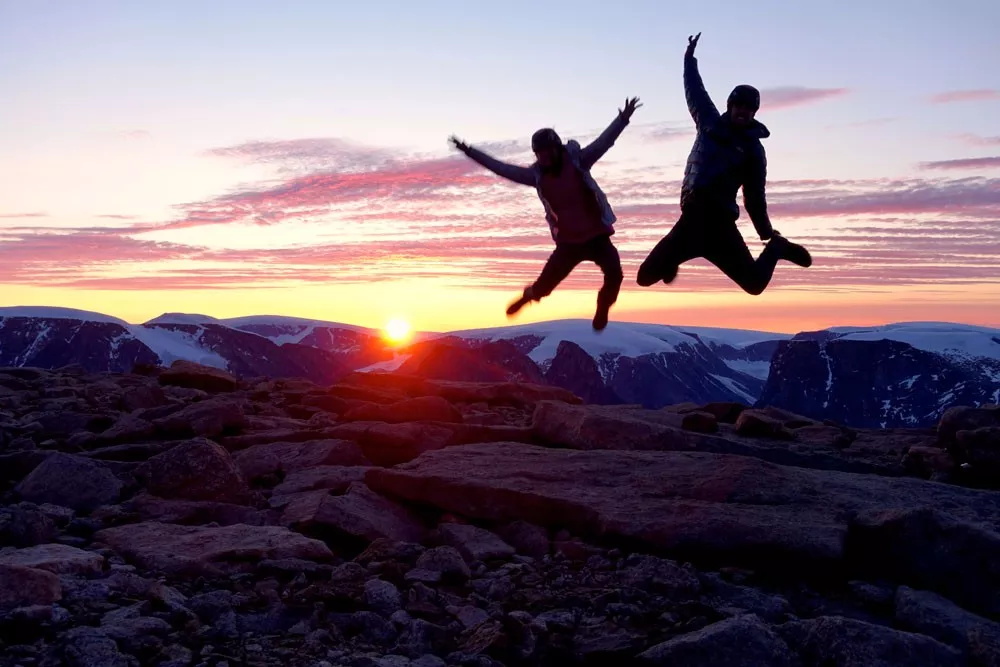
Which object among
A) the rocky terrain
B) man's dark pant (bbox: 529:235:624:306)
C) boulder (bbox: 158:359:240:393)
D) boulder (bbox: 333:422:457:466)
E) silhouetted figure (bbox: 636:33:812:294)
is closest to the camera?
the rocky terrain

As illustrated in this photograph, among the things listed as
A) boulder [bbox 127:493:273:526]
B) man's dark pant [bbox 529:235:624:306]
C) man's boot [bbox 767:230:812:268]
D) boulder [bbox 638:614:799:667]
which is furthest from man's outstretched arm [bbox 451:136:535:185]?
boulder [bbox 638:614:799:667]

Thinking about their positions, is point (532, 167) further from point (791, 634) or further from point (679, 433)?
point (791, 634)

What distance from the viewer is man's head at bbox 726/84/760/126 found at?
32.0 ft

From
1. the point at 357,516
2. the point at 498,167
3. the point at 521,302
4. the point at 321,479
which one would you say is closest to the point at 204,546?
the point at 357,516

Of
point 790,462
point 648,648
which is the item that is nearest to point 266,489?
point 648,648

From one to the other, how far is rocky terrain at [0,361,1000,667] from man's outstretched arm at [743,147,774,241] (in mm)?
2976

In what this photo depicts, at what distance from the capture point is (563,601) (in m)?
8.01

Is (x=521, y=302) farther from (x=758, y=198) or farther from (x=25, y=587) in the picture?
(x=25, y=587)

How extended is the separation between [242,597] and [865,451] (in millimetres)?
11446

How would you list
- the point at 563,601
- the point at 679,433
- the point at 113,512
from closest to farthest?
the point at 563,601, the point at 113,512, the point at 679,433

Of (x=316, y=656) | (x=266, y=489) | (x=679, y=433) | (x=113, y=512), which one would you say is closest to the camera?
(x=316, y=656)

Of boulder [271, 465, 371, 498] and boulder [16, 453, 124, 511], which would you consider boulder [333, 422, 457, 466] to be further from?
boulder [16, 453, 124, 511]

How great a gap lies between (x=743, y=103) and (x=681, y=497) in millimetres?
4509

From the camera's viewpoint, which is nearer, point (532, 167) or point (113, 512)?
point (113, 512)
